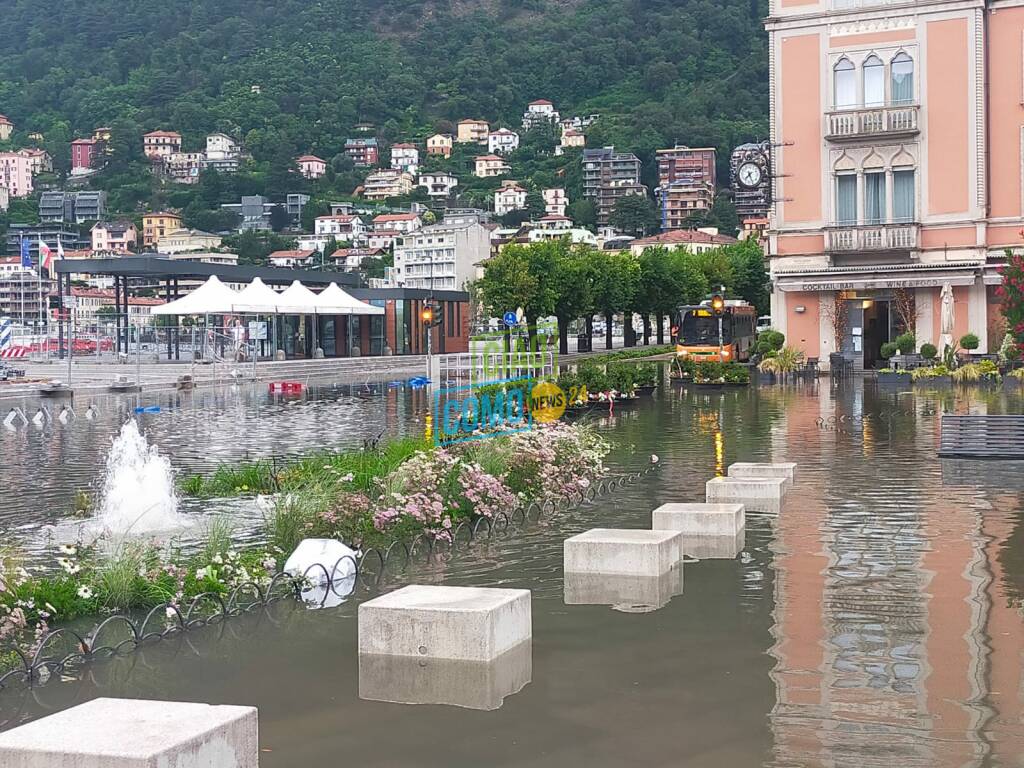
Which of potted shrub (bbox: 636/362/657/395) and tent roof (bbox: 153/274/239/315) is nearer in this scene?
potted shrub (bbox: 636/362/657/395)

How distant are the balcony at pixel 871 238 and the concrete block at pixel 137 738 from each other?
43310mm

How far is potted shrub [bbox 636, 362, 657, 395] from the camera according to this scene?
36.9 metres

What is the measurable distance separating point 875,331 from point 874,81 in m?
9.19

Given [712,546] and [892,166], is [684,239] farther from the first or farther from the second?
[712,546]

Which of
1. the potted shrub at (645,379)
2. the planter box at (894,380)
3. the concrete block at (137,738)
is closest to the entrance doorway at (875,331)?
the planter box at (894,380)

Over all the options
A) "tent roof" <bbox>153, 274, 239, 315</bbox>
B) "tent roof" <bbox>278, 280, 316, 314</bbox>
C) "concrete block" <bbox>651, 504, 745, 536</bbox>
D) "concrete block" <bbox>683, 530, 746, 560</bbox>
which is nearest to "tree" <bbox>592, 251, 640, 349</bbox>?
"tent roof" <bbox>278, 280, 316, 314</bbox>

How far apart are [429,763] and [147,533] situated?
7615 millimetres

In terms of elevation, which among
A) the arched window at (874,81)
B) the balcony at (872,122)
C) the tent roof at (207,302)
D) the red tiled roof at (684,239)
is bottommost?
the tent roof at (207,302)

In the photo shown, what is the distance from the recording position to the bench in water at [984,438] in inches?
799

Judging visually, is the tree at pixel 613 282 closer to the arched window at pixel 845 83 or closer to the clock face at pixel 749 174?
the clock face at pixel 749 174

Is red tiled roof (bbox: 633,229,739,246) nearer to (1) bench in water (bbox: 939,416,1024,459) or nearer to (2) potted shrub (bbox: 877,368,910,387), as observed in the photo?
(2) potted shrub (bbox: 877,368,910,387)

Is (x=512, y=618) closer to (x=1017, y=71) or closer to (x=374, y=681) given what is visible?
(x=374, y=681)

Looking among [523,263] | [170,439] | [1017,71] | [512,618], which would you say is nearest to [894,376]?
[1017,71]

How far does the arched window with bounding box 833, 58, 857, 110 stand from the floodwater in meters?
35.1
